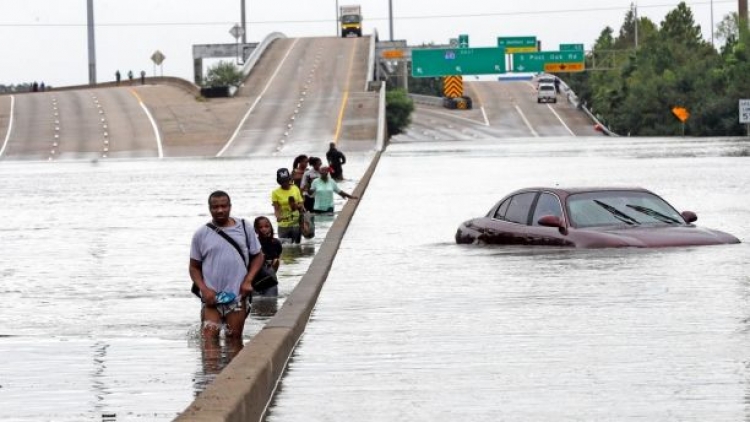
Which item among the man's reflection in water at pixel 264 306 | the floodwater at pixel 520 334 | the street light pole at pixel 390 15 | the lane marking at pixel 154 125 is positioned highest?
the street light pole at pixel 390 15

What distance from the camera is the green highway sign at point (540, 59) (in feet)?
487

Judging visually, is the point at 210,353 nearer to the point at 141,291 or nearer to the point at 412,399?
the point at 412,399

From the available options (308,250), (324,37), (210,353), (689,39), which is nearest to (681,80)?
(324,37)

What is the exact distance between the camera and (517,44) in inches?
5930

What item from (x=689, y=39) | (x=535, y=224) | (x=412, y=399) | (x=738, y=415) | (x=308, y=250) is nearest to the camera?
(x=738, y=415)

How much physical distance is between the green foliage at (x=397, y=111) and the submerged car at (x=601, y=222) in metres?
90.6

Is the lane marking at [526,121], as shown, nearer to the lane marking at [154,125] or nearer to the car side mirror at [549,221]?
the lane marking at [154,125]

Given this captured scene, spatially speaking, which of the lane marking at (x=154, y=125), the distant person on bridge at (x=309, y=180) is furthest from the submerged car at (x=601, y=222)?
the lane marking at (x=154, y=125)

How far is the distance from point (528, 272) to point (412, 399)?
9718mm

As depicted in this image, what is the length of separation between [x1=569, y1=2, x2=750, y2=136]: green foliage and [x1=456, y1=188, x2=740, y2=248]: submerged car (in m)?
95.6

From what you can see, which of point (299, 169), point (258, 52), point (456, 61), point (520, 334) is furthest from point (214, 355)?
point (456, 61)

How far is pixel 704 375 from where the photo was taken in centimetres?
1223

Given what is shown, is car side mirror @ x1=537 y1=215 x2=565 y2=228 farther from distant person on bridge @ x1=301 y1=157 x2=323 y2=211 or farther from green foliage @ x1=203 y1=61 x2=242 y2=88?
green foliage @ x1=203 y1=61 x2=242 y2=88

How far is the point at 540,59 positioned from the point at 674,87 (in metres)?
14.4
